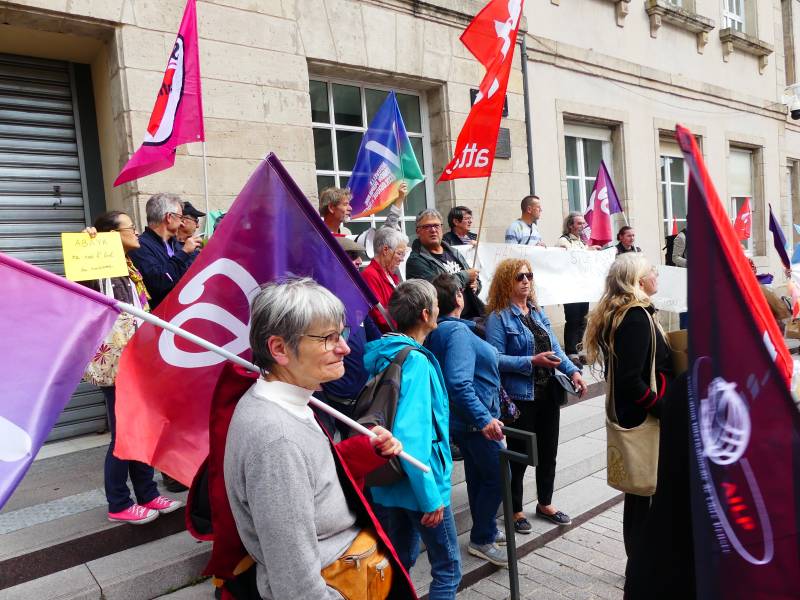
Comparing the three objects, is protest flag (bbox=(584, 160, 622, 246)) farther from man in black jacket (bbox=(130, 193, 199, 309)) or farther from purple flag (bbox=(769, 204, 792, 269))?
man in black jacket (bbox=(130, 193, 199, 309))

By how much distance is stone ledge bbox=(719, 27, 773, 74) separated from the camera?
12.3 m

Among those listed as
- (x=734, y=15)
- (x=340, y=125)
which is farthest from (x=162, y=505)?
(x=734, y=15)

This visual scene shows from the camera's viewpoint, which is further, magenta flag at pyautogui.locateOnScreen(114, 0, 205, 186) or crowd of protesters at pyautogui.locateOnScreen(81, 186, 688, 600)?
magenta flag at pyautogui.locateOnScreen(114, 0, 205, 186)

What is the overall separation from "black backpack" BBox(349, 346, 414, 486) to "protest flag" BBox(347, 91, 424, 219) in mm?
3293

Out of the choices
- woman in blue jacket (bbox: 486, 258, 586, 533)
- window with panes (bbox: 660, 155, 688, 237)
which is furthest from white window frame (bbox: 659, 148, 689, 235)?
woman in blue jacket (bbox: 486, 258, 586, 533)

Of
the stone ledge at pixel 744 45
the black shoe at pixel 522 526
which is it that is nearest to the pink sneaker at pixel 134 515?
the black shoe at pixel 522 526

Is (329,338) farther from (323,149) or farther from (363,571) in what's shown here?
(323,149)

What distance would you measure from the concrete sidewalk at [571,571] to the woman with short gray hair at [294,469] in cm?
180

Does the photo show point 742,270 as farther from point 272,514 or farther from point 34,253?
point 34,253

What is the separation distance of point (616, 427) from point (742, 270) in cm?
234

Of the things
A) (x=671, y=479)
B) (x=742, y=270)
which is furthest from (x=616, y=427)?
(x=742, y=270)

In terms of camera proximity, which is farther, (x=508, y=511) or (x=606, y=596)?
(x=606, y=596)

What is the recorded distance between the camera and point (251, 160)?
5.90 m

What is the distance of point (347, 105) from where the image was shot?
279 inches
